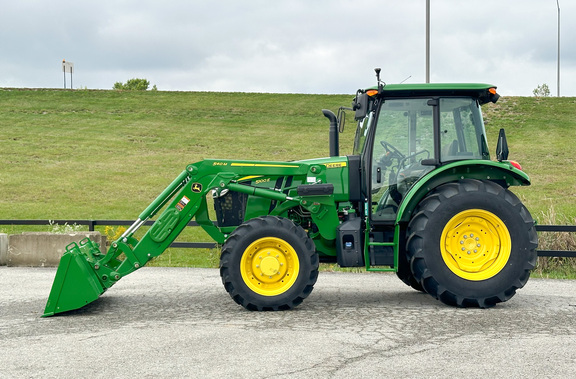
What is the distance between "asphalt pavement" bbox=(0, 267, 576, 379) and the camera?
18.8ft

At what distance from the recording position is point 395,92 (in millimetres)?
8430

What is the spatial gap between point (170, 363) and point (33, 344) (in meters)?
1.54

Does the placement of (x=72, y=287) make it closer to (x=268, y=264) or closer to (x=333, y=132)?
(x=268, y=264)

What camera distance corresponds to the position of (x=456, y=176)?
27.4 ft

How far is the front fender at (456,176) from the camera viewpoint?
8.13 metres

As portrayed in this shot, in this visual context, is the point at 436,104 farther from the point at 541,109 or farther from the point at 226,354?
the point at 541,109

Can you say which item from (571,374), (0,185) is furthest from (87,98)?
(571,374)

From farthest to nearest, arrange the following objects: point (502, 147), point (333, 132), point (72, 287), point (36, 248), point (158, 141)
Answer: point (158, 141)
point (36, 248)
point (333, 132)
point (502, 147)
point (72, 287)

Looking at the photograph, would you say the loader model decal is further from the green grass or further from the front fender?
the green grass

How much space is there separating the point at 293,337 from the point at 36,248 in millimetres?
7635

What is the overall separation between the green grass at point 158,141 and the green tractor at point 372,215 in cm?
594

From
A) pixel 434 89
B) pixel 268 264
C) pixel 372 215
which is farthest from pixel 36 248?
pixel 434 89

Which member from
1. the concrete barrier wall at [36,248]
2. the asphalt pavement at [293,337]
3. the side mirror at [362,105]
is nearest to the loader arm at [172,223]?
the asphalt pavement at [293,337]

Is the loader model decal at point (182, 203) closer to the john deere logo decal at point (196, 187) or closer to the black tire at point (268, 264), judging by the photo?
the john deere logo decal at point (196, 187)
